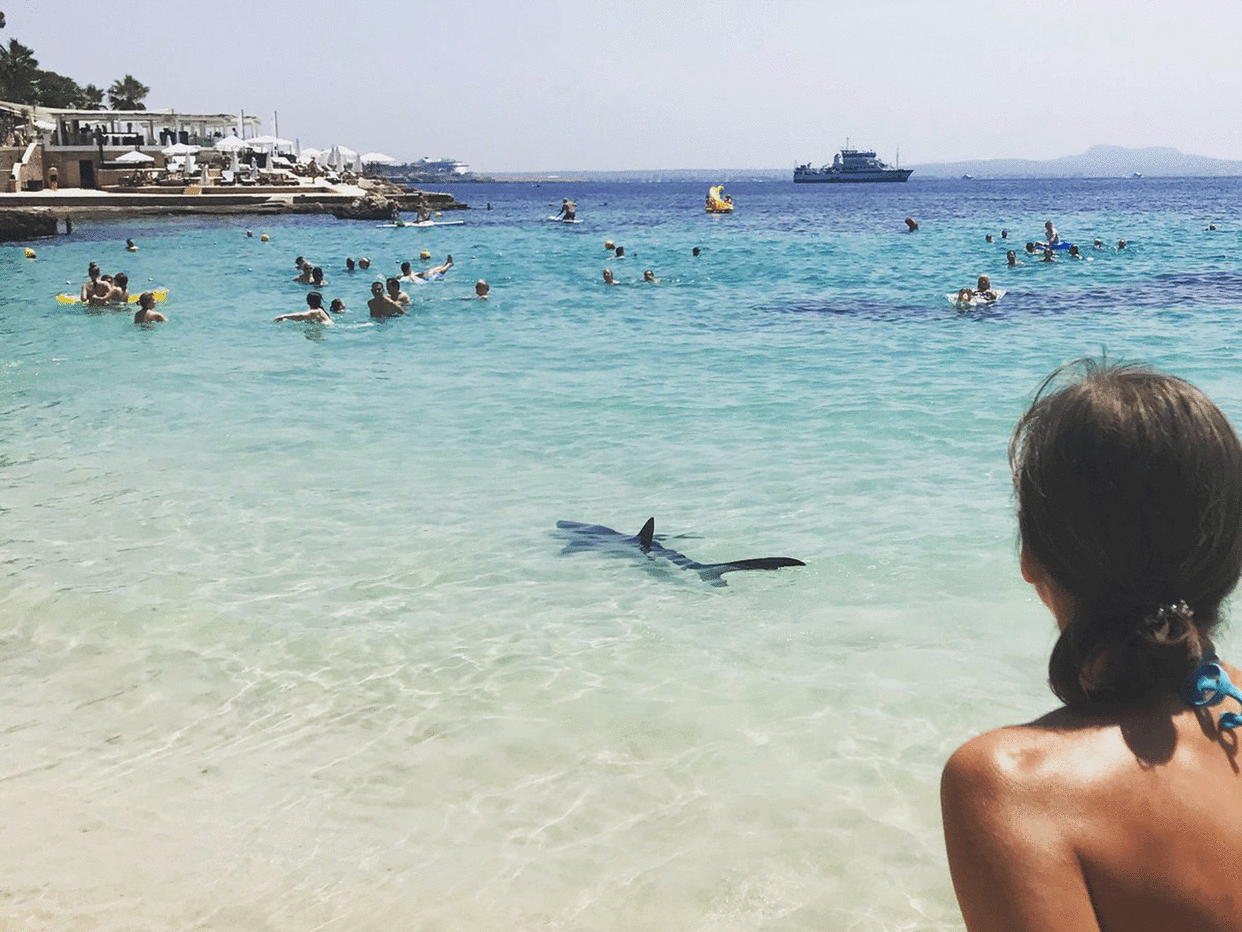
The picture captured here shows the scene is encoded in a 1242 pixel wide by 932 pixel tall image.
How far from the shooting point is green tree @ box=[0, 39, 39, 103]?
75250mm

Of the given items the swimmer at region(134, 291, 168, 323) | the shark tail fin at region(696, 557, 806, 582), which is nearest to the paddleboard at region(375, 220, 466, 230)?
the swimmer at region(134, 291, 168, 323)

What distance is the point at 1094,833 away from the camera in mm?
1176

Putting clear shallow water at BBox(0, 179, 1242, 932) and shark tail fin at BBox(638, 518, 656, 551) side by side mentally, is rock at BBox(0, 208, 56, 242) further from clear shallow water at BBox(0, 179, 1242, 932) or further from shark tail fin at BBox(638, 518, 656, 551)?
shark tail fin at BBox(638, 518, 656, 551)

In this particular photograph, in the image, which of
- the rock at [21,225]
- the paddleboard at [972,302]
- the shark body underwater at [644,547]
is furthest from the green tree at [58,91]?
the shark body underwater at [644,547]

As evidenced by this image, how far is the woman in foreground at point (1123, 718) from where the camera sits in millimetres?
1175

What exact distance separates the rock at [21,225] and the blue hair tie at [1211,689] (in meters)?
41.6

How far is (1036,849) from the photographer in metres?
1.17

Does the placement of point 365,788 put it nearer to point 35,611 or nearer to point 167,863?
point 167,863

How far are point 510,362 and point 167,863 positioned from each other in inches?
438

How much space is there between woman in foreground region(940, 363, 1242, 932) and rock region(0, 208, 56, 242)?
41.5m

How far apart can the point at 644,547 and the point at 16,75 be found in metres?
84.8

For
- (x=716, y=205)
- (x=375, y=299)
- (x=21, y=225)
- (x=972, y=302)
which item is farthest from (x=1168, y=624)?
(x=716, y=205)

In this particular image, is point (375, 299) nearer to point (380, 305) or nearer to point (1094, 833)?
point (380, 305)

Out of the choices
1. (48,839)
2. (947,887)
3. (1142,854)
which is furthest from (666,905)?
(1142,854)
